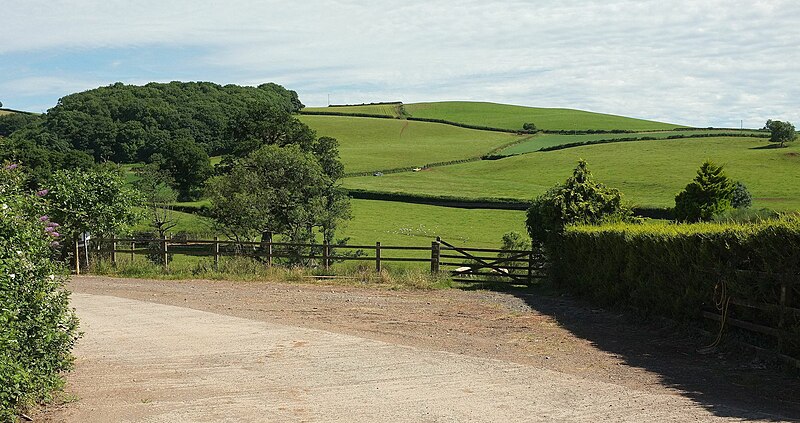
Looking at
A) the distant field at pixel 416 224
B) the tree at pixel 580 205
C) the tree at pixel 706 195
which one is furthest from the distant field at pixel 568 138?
the tree at pixel 580 205

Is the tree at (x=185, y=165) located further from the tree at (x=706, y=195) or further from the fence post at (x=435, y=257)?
the fence post at (x=435, y=257)

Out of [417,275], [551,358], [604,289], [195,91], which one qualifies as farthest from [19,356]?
[195,91]

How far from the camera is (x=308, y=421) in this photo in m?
8.47

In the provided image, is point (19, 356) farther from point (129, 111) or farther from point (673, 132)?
point (673, 132)

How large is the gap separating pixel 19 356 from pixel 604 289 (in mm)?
13917

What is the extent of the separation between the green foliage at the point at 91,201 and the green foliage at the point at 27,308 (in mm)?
18529

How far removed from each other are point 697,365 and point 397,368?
479cm

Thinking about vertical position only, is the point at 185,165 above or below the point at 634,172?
above

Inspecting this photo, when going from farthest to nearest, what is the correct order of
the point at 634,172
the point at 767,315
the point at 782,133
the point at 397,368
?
the point at 782,133 → the point at 634,172 → the point at 767,315 → the point at 397,368

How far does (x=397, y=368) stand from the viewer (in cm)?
1135

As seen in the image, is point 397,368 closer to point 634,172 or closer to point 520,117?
point 634,172

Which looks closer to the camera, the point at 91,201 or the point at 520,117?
the point at 91,201

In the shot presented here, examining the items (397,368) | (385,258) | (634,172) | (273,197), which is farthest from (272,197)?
(634,172)

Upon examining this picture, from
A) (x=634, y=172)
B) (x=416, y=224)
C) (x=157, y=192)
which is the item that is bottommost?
(x=416, y=224)
